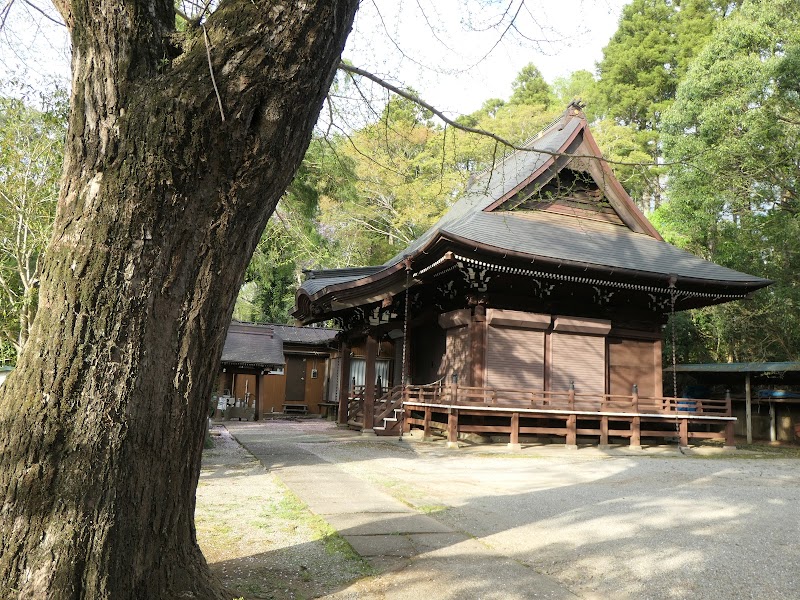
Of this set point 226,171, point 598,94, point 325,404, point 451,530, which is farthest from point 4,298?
point 598,94

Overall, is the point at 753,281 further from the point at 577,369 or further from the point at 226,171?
the point at 226,171

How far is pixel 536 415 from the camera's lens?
1217 cm

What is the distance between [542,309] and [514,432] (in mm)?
2884

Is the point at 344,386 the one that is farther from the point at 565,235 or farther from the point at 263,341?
the point at 263,341

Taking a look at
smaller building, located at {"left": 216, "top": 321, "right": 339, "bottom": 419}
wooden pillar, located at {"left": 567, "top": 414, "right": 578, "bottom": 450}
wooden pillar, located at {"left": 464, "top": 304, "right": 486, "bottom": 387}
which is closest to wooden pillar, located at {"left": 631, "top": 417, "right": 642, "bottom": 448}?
wooden pillar, located at {"left": 567, "top": 414, "right": 578, "bottom": 450}

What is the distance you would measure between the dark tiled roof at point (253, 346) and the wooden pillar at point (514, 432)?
10465mm

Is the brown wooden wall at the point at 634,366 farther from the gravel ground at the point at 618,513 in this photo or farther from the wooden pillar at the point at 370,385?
the wooden pillar at the point at 370,385

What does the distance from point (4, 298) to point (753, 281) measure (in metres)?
14.4

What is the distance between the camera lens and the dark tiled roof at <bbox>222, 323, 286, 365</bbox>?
65.7ft

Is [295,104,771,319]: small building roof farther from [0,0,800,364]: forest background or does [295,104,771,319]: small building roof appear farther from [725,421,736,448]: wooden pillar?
[725,421,736,448]: wooden pillar

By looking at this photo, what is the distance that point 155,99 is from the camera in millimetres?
2264

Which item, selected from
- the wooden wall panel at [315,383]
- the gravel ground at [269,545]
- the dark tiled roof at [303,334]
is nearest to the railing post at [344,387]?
the dark tiled roof at [303,334]

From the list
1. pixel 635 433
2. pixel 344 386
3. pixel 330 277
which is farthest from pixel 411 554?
pixel 344 386

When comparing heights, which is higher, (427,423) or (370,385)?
(370,385)
